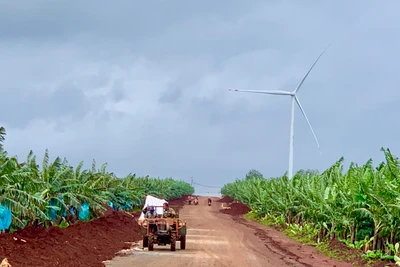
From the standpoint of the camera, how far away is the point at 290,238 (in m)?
32.8

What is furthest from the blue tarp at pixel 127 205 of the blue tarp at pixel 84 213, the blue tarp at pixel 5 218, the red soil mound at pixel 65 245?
the blue tarp at pixel 5 218

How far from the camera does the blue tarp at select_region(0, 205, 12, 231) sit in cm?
1697

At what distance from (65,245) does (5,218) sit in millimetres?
2472

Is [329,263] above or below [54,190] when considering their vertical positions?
below

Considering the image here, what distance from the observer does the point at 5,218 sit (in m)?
17.2

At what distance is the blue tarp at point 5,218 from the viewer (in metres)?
17.0

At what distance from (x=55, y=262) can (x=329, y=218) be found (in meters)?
12.9

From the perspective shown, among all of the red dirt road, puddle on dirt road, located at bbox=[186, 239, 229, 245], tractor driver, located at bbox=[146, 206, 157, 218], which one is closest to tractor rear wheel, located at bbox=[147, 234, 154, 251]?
the red dirt road

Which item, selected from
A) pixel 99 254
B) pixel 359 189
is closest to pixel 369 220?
pixel 359 189

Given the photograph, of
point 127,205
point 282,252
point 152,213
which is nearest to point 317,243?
point 282,252

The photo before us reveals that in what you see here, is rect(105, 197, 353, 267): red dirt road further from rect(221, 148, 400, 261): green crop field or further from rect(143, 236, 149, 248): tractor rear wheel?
rect(221, 148, 400, 261): green crop field

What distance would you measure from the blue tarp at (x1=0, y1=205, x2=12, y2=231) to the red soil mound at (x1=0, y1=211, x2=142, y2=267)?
0.36 meters

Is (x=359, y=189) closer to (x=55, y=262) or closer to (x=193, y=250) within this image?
(x=193, y=250)

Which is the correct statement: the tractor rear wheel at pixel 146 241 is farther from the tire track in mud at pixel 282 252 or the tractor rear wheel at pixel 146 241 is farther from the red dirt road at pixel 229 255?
the tire track in mud at pixel 282 252
